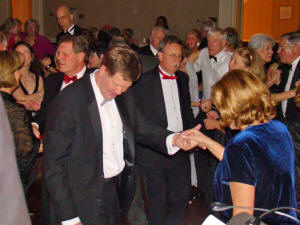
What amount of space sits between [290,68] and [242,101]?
9.13 feet

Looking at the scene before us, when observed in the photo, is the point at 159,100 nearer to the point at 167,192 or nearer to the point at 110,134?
the point at 167,192

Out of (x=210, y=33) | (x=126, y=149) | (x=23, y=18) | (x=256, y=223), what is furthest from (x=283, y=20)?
(x=256, y=223)

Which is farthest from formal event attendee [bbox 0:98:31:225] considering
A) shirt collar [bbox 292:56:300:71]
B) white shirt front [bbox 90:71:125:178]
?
shirt collar [bbox 292:56:300:71]

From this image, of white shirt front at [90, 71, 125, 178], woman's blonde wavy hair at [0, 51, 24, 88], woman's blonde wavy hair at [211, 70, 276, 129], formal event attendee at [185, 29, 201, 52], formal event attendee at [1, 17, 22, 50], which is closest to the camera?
woman's blonde wavy hair at [211, 70, 276, 129]

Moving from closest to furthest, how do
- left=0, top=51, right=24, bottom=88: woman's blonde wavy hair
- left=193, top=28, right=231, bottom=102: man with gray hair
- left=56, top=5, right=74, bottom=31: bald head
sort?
1. left=0, top=51, right=24, bottom=88: woman's blonde wavy hair
2. left=193, top=28, right=231, bottom=102: man with gray hair
3. left=56, top=5, right=74, bottom=31: bald head

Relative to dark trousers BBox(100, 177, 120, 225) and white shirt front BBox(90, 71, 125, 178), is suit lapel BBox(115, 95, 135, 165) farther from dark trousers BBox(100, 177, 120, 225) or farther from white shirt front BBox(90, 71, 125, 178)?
dark trousers BBox(100, 177, 120, 225)

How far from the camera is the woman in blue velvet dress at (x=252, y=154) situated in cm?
188

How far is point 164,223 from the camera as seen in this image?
4004 mm

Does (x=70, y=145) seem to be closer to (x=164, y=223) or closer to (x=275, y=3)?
(x=164, y=223)

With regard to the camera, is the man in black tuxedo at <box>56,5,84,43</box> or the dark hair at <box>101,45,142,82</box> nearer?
the dark hair at <box>101,45,142,82</box>

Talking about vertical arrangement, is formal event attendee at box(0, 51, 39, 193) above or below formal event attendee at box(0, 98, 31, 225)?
below

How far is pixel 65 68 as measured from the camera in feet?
11.6

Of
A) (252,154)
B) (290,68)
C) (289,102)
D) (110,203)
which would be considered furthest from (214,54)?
(252,154)

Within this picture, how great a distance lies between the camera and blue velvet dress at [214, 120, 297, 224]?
188 centimetres
